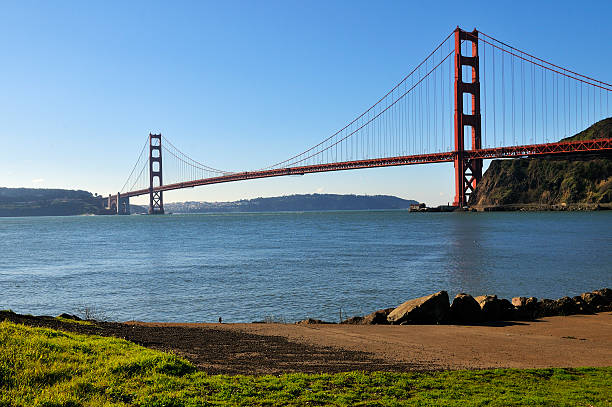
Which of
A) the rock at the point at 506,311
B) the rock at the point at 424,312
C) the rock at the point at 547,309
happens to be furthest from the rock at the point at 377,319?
the rock at the point at 547,309

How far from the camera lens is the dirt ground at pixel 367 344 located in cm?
854

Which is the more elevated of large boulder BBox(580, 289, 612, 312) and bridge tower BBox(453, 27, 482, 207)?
bridge tower BBox(453, 27, 482, 207)

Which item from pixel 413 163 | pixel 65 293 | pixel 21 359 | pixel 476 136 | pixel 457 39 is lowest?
pixel 65 293

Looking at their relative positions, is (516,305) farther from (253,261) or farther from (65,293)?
(253,261)

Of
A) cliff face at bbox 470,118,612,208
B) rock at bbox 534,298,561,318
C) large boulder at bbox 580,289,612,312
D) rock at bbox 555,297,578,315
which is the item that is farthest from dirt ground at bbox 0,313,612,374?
cliff face at bbox 470,118,612,208

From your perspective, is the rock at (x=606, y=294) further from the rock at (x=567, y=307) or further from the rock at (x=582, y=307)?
the rock at (x=567, y=307)

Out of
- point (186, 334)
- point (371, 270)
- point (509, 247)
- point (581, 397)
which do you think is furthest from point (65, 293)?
point (509, 247)

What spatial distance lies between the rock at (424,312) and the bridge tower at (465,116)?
75.3 metres

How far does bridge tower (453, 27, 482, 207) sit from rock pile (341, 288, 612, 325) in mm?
73437

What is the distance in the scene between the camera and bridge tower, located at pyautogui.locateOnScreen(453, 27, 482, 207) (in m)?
87.1

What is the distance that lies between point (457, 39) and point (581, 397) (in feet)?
314

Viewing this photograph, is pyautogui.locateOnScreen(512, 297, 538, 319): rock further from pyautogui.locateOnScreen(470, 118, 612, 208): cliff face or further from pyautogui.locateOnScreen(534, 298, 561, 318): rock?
pyautogui.locateOnScreen(470, 118, 612, 208): cliff face

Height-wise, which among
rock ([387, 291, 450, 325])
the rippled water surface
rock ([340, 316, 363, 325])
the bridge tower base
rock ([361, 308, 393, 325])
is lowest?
the rippled water surface

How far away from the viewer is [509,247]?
122ft
